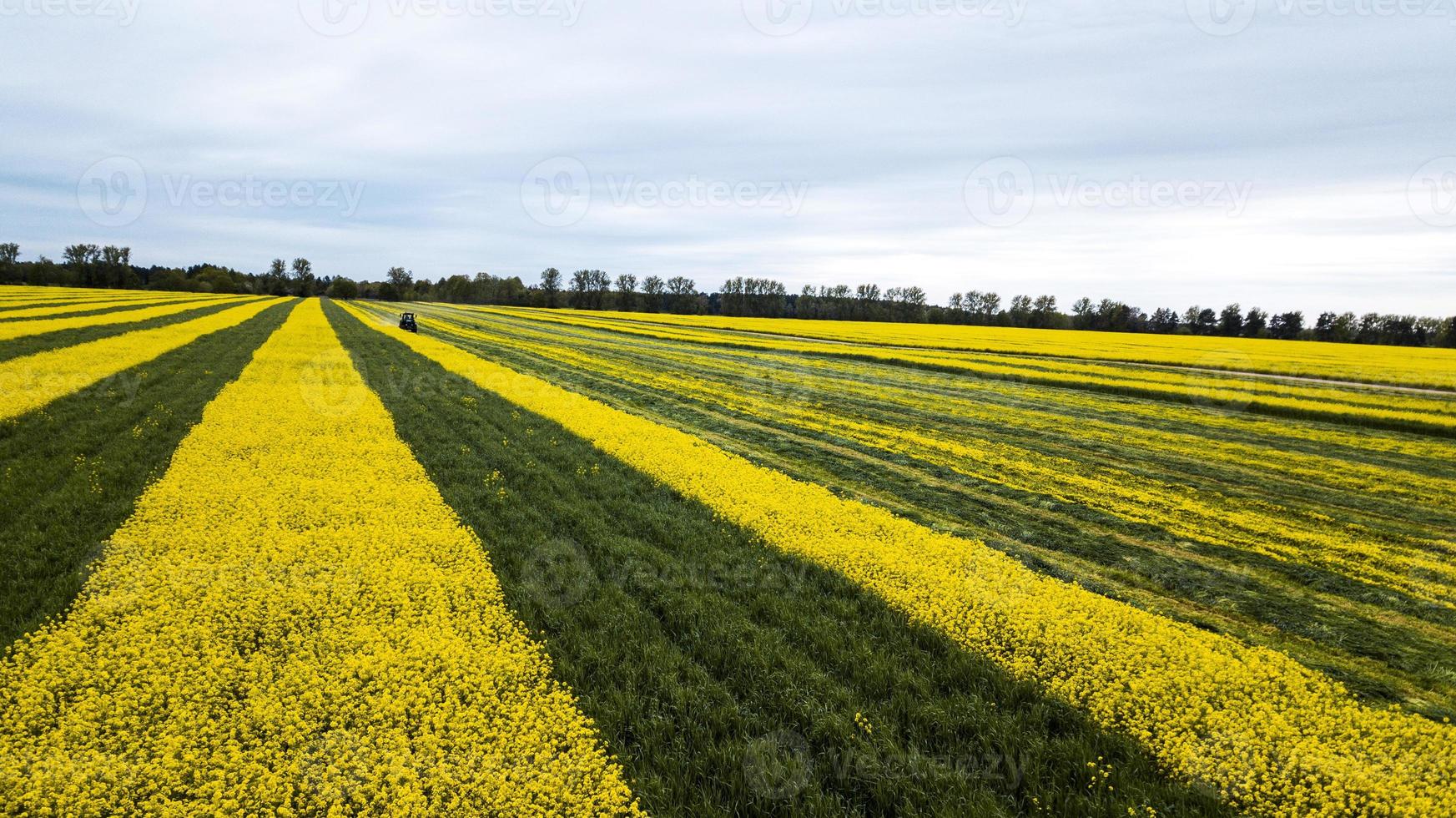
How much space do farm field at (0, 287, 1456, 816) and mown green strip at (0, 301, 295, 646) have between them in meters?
0.07

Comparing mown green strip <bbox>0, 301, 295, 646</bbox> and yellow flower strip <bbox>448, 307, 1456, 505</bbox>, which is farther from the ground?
yellow flower strip <bbox>448, 307, 1456, 505</bbox>

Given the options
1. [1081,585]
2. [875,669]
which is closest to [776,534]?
[875,669]

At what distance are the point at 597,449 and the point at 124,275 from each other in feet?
443

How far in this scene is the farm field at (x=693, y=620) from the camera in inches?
179

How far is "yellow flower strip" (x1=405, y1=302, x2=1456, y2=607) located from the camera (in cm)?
897

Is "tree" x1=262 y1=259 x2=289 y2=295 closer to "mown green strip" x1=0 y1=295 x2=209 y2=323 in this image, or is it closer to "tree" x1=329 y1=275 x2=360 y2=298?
"tree" x1=329 y1=275 x2=360 y2=298

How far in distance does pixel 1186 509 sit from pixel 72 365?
3172cm

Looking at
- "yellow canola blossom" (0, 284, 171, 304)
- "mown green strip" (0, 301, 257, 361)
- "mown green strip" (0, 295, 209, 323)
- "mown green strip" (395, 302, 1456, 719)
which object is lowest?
"mown green strip" (395, 302, 1456, 719)

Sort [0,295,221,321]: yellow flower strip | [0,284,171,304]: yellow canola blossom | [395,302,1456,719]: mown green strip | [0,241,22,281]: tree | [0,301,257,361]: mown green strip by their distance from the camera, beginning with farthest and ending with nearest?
[0,241,22,281]: tree → [0,284,171,304]: yellow canola blossom → [0,295,221,321]: yellow flower strip → [0,301,257,361]: mown green strip → [395,302,1456,719]: mown green strip

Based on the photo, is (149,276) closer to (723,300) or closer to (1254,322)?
(723,300)

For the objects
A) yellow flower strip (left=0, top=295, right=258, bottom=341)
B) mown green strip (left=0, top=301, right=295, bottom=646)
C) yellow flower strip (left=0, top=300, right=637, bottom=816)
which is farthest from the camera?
yellow flower strip (left=0, top=295, right=258, bottom=341)

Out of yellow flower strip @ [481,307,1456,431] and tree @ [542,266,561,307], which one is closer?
yellow flower strip @ [481,307,1456,431]

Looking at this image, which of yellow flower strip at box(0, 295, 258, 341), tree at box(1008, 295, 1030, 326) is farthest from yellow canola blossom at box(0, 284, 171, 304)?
tree at box(1008, 295, 1030, 326)

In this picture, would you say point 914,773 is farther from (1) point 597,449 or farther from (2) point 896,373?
(2) point 896,373
